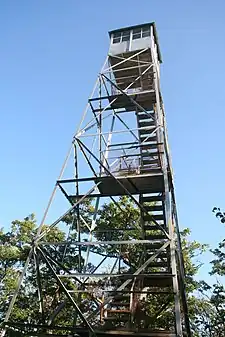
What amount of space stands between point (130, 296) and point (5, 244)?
15623mm

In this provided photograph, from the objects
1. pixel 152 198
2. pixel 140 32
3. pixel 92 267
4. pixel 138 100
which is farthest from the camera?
pixel 92 267

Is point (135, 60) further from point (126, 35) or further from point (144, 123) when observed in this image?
point (144, 123)

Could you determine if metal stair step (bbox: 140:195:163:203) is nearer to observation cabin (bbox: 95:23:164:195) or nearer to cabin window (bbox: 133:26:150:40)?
observation cabin (bbox: 95:23:164:195)

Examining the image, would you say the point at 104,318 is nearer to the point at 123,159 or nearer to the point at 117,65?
the point at 123,159

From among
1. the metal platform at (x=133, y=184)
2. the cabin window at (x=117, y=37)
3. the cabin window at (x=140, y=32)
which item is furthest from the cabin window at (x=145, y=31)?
the metal platform at (x=133, y=184)

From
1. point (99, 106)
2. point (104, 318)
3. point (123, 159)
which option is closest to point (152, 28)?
point (99, 106)

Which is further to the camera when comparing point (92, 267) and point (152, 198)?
point (92, 267)

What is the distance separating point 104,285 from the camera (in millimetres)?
8836

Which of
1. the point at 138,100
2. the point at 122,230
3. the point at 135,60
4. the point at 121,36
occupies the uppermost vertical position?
the point at 121,36

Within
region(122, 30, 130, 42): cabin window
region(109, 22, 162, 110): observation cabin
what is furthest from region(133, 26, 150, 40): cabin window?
region(122, 30, 130, 42): cabin window

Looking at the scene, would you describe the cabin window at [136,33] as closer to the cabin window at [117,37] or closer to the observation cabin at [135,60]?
the observation cabin at [135,60]

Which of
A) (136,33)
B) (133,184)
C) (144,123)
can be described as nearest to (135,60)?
(136,33)

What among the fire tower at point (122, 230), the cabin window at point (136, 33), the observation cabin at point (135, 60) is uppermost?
the cabin window at point (136, 33)

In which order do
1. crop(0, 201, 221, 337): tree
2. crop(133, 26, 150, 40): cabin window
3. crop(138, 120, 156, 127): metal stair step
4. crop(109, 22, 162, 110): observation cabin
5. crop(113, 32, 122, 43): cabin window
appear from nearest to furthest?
1. crop(138, 120, 156, 127): metal stair step
2. crop(109, 22, 162, 110): observation cabin
3. crop(133, 26, 150, 40): cabin window
4. crop(113, 32, 122, 43): cabin window
5. crop(0, 201, 221, 337): tree
